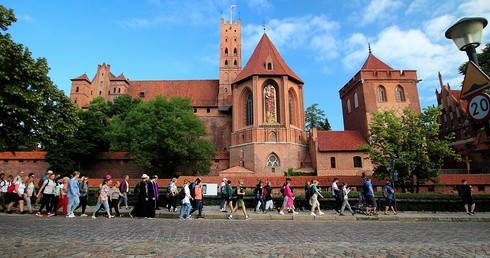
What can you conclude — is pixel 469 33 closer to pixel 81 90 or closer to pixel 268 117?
pixel 268 117

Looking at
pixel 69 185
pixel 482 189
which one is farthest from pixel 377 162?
pixel 69 185

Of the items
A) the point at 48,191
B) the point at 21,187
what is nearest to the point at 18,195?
the point at 21,187

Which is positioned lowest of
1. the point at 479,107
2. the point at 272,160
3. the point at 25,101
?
the point at 479,107

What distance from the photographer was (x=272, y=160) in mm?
37125

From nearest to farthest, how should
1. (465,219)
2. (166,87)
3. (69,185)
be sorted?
(69,185) < (465,219) < (166,87)

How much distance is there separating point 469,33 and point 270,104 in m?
34.9

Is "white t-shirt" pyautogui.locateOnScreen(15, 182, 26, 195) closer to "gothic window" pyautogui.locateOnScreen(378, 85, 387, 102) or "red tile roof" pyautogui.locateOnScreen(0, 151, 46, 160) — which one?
"red tile roof" pyautogui.locateOnScreen(0, 151, 46, 160)

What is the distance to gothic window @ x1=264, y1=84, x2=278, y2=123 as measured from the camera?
3859 centimetres

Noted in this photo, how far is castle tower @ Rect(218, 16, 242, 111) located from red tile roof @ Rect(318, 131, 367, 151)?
58.7ft

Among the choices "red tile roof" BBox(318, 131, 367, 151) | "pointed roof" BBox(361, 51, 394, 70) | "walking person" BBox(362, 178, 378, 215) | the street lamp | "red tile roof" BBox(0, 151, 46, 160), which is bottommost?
"walking person" BBox(362, 178, 378, 215)

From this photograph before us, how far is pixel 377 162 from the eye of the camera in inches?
982

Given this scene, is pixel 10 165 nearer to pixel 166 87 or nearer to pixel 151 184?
pixel 166 87

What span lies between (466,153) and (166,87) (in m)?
46.6

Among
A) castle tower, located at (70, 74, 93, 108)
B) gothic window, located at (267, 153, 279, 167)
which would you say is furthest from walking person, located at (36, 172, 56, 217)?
castle tower, located at (70, 74, 93, 108)
